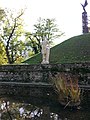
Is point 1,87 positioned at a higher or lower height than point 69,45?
lower

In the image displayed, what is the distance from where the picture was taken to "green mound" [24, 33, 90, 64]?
22.3 meters

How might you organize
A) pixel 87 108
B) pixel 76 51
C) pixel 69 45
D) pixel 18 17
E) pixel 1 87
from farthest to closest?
1. pixel 18 17
2. pixel 69 45
3. pixel 76 51
4. pixel 1 87
5. pixel 87 108

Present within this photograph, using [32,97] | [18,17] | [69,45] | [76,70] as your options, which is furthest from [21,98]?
[18,17]

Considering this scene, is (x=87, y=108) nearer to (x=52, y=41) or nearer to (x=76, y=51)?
(x=76, y=51)

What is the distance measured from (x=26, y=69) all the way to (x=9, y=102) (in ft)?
14.6

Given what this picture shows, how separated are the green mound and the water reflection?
10.5 metres

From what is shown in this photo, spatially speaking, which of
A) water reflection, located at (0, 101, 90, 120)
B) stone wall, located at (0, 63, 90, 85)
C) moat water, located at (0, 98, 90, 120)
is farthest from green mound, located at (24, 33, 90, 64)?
water reflection, located at (0, 101, 90, 120)

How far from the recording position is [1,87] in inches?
648

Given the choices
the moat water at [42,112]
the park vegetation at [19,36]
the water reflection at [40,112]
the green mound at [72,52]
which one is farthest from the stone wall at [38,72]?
the park vegetation at [19,36]

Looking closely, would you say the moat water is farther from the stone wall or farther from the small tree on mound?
the small tree on mound

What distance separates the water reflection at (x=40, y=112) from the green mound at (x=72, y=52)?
10.5m

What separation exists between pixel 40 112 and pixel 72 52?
14581 mm

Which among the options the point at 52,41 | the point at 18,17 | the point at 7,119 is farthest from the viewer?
the point at 52,41

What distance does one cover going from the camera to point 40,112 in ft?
32.8
